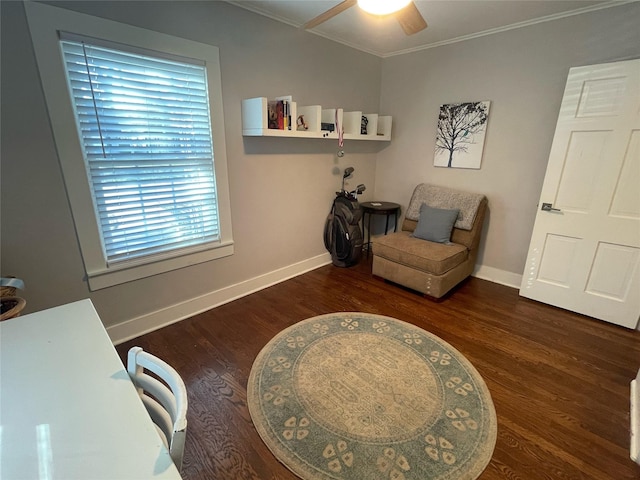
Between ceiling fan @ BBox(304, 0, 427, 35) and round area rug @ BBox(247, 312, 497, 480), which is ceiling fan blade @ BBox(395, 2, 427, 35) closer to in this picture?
ceiling fan @ BBox(304, 0, 427, 35)

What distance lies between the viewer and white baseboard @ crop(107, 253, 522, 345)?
232 cm

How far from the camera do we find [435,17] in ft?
8.68

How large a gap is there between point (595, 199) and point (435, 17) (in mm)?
2041

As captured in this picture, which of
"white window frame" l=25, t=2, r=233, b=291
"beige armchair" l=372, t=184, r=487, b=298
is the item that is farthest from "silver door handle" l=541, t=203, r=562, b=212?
"white window frame" l=25, t=2, r=233, b=291

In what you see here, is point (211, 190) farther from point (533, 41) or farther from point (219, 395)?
point (533, 41)

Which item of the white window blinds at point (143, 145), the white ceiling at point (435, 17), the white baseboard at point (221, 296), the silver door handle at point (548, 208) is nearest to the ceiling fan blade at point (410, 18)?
the white ceiling at point (435, 17)

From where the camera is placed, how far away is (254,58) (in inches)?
102

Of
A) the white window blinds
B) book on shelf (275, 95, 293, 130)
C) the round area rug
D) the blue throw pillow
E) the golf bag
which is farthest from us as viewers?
the golf bag

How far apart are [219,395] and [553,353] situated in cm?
235

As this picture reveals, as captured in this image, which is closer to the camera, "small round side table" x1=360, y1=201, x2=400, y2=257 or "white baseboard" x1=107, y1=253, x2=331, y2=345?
"white baseboard" x1=107, y1=253, x2=331, y2=345

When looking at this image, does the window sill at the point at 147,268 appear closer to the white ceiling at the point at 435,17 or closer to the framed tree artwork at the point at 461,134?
the white ceiling at the point at 435,17

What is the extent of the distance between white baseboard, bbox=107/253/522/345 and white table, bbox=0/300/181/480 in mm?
1274

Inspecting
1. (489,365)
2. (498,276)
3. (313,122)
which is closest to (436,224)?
(498,276)

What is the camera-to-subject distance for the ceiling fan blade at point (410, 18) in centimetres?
162
